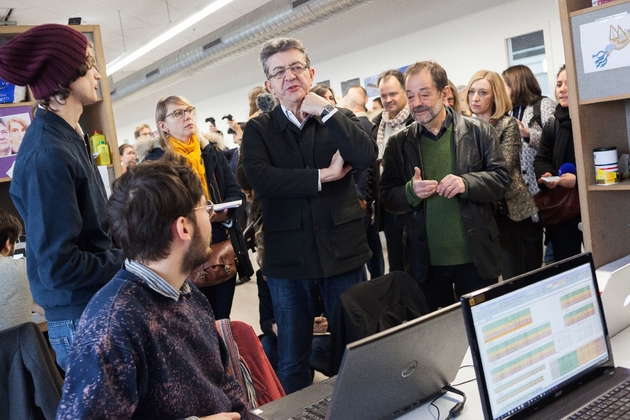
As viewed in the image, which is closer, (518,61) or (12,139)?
(12,139)

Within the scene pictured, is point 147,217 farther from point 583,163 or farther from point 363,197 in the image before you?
point 363,197

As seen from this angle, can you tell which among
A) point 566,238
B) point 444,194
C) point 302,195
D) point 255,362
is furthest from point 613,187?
point 255,362

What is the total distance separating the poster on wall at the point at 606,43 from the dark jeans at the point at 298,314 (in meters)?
1.28

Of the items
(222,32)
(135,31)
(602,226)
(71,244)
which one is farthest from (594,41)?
(135,31)

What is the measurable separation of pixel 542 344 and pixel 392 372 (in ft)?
1.05

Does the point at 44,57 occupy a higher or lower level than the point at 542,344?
higher

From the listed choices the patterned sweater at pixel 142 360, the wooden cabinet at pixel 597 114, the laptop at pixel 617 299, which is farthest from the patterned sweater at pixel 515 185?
the patterned sweater at pixel 142 360

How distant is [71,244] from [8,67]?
638 millimetres

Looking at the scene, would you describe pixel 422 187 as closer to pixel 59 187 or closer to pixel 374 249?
pixel 59 187

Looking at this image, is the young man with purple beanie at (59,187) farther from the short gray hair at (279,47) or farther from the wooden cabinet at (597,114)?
the wooden cabinet at (597,114)

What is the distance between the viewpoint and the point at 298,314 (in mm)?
2287

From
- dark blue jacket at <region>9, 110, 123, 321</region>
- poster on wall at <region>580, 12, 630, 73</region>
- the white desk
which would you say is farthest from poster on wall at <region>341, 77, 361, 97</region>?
the white desk

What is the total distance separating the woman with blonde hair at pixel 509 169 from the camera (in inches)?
122

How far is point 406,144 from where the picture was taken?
2584 millimetres
